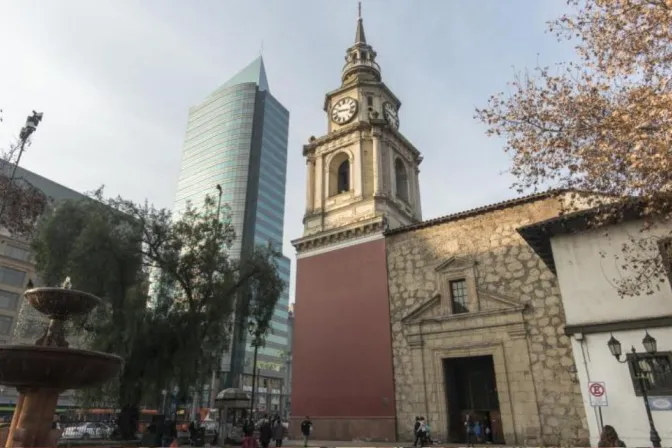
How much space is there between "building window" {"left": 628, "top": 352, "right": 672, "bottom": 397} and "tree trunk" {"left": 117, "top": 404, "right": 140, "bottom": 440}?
Answer: 16803 mm

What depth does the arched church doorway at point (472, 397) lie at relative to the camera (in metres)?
19.3

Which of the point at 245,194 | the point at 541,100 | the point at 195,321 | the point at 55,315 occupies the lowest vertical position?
the point at 55,315

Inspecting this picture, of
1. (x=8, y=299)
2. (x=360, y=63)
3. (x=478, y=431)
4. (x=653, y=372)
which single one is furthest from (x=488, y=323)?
(x=8, y=299)

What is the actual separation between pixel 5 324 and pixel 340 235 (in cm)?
3971

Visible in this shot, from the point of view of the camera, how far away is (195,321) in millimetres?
18578

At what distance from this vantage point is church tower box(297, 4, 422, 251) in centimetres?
2583

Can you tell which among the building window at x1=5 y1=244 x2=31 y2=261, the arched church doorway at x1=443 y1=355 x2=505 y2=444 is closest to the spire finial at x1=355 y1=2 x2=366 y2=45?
the arched church doorway at x1=443 y1=355 x2=505 y2=444

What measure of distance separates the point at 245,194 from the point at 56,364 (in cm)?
7763

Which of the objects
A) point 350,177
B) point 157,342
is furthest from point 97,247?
point 350,177

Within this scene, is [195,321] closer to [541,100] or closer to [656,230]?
[541,100]

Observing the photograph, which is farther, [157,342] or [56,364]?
[157,342]

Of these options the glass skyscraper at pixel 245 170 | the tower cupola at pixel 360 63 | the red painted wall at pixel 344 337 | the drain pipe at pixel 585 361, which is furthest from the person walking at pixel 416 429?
the glass skyscraper at pixel 245 170

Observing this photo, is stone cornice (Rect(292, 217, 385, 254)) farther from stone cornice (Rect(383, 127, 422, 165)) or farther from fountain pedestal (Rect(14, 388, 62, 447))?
fountain pedestal (Rect(14, 388, 62, 447))

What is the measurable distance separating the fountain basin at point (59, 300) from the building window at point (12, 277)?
44.9 metres
